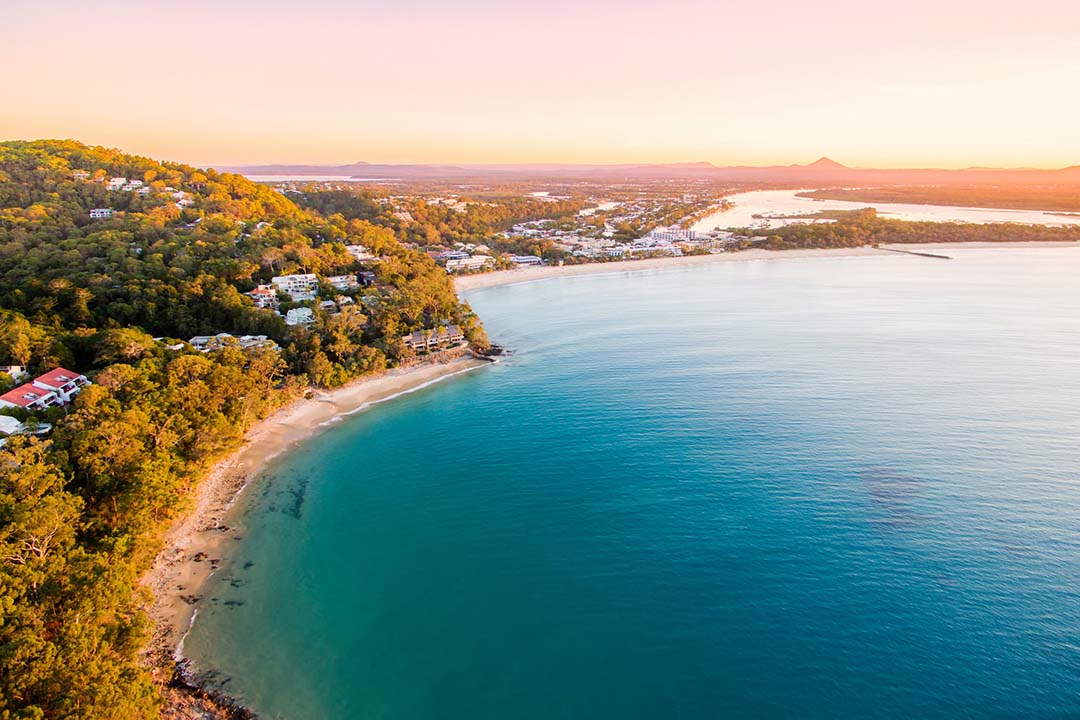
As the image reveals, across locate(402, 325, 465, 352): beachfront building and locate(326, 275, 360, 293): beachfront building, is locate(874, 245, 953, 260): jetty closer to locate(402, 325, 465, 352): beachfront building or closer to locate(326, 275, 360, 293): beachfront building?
locate(402, 325, 465, 352): beachfront building

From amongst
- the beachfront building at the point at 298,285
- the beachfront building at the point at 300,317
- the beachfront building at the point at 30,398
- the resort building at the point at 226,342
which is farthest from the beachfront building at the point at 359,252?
the beachfront building at the point at 30,398

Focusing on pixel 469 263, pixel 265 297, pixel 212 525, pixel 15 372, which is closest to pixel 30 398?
pixel 15 372

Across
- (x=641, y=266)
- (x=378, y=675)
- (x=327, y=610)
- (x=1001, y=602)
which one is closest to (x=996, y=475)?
(x=1001, y=602)

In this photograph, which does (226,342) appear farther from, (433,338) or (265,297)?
(433,338)

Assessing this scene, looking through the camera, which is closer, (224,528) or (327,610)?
(327,610)

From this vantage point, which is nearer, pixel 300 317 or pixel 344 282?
pixel 300 317

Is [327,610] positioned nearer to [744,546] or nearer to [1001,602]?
[744,546]
